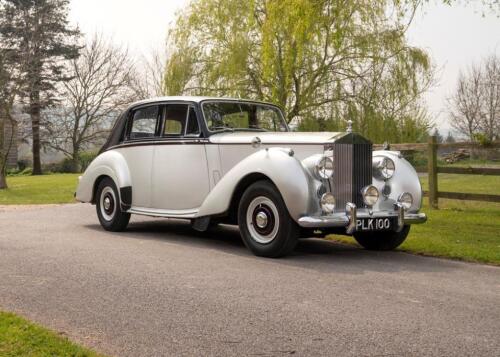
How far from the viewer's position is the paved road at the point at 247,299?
13.1 feet

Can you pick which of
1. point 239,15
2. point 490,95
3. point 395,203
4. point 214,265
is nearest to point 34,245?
point 214,265

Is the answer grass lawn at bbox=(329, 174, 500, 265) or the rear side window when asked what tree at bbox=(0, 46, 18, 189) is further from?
grass lawn at bbox=(329, 174, 500, 265)

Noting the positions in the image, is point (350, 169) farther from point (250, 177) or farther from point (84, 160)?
point (84, 160)

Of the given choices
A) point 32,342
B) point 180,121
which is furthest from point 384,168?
point 32,342

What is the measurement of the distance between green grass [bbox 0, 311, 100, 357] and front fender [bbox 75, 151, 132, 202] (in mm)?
5026

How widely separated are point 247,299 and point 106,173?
508cm

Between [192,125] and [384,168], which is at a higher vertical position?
[192,125]

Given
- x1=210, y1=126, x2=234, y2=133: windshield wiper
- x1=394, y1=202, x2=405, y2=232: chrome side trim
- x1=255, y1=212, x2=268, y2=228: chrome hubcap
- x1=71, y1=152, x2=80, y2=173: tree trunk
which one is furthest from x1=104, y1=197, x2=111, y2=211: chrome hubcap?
x1=71, y1=152, x2=80, y2=173: tree trunk

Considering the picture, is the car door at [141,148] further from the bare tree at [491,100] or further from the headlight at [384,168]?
the bare tree at [491,100]

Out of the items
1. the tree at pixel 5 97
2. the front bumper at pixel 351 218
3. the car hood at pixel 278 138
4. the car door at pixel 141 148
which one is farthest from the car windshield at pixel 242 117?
the tree at pixel 5 97

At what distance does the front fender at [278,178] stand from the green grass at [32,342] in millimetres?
3276

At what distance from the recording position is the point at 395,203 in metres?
7.40

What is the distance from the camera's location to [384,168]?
7.56 m

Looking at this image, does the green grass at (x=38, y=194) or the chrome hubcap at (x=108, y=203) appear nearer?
the chrome hubcap at (x=108, y=203)
